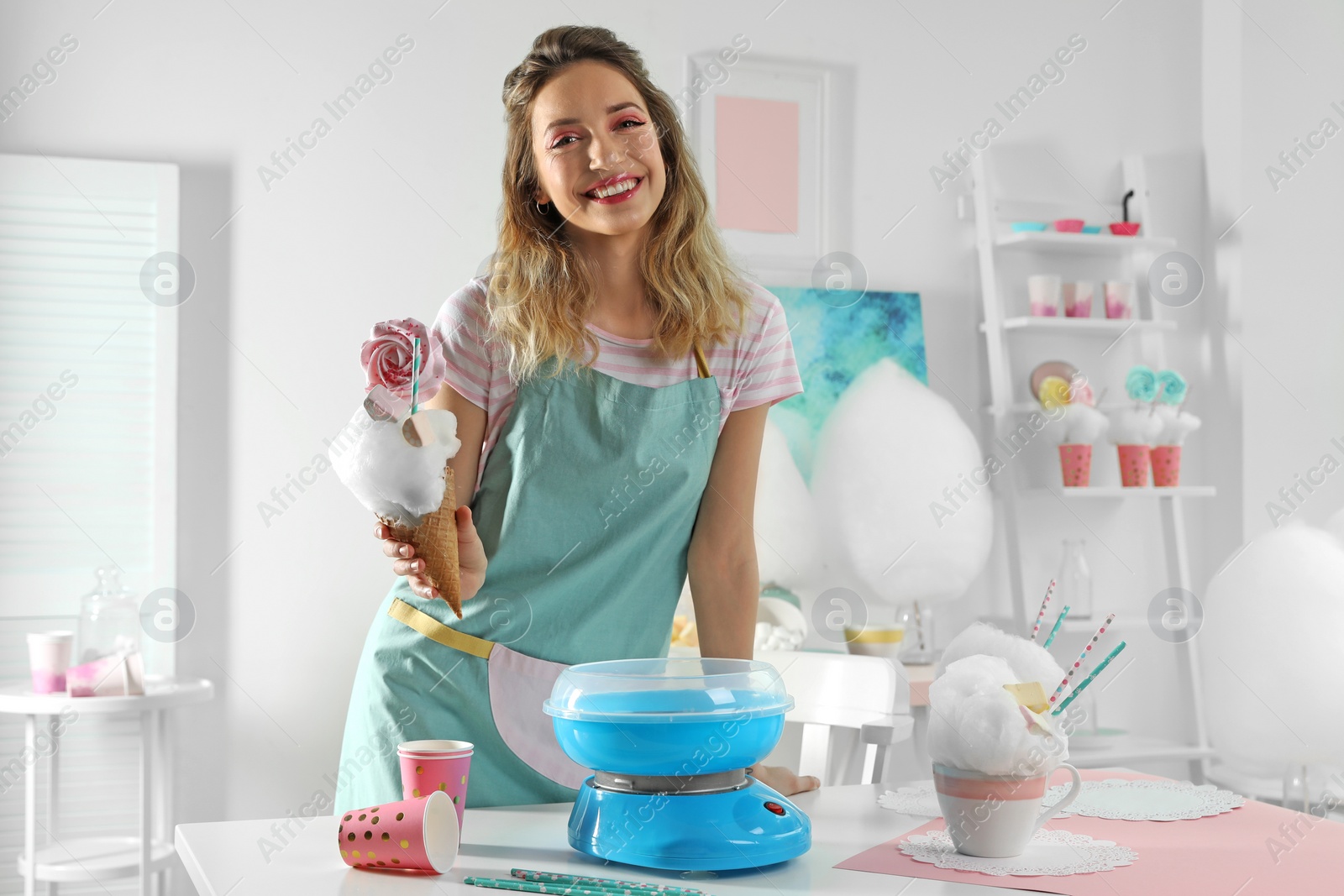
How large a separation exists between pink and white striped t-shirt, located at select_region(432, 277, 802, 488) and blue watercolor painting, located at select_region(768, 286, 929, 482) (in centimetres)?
142

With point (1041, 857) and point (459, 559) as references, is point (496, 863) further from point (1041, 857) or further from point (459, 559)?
point (1041, 857)

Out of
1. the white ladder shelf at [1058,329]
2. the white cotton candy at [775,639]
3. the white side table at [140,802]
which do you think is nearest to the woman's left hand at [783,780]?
the white cotton candy at [775,639]

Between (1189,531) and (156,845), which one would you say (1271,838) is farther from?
(1189,531)

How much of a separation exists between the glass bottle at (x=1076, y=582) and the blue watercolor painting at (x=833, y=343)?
2.05ft

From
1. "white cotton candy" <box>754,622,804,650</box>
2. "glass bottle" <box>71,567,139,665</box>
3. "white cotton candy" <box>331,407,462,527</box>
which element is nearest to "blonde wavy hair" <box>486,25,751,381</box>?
"white cotton candy" <box>331,407,462,527</box>

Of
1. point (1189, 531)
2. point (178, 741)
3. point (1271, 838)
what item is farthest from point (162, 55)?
point (1189, 531)

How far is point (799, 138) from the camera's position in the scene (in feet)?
10.3

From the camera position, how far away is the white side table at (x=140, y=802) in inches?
91.9

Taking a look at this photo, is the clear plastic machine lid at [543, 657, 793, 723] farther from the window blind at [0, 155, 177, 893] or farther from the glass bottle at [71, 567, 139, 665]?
the window blind at [0, 155, 177, 893]

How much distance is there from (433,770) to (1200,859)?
681 millimetres

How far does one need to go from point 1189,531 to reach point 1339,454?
49cm

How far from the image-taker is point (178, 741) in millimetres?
2719

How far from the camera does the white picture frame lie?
10.1ft

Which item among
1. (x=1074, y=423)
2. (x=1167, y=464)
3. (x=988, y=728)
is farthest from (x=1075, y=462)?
(x=988, y=728)
